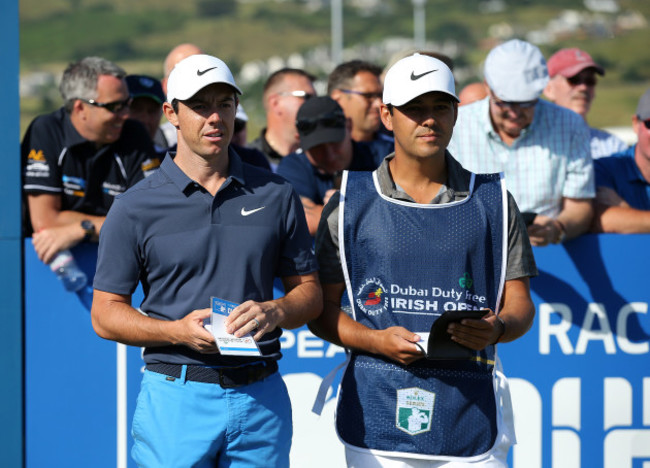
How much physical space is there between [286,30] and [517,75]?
251 ft

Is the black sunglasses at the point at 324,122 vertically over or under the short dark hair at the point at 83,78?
under

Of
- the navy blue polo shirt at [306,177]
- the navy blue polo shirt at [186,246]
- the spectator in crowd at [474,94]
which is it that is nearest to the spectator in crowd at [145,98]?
the navy blue polo shirt at [306,177]

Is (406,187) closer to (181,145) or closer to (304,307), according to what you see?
(304,307)

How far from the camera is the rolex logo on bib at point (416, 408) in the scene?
10.4 feet

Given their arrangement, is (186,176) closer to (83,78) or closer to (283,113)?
(83,78)

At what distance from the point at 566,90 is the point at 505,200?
11.5 feet

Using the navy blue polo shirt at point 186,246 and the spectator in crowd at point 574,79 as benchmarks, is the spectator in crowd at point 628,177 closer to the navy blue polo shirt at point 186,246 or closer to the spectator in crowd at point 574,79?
the spectator in crowd at point 574,79

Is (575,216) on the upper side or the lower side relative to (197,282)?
upper

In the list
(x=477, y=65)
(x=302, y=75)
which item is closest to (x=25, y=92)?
(x=477, y=65)

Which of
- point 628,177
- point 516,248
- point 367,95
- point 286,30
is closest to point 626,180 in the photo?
point 628,177

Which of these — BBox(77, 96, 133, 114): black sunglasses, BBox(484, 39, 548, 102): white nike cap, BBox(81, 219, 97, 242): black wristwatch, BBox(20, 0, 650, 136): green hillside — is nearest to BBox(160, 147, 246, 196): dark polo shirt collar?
BBox(81, 219, 97, 242): black wristwatch

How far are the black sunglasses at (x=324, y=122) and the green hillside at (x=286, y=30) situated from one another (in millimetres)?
48973

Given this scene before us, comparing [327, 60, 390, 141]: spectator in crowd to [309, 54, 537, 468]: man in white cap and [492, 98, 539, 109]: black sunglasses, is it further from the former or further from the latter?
[309, 54, 537, 468]: man in white cap

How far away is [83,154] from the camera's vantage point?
15.8ft
